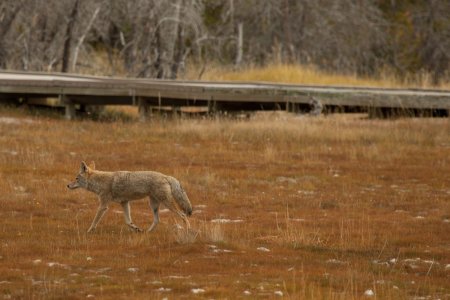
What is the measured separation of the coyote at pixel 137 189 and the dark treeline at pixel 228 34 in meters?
22.7

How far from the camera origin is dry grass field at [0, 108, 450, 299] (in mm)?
10375

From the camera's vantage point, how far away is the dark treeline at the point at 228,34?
3828 cm

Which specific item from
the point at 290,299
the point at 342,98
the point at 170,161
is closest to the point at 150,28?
the point at 342,98

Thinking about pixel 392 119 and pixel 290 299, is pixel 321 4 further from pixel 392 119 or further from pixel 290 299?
pixel 290 299

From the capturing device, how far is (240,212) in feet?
51.1

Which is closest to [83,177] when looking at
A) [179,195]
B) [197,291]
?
[179,195]

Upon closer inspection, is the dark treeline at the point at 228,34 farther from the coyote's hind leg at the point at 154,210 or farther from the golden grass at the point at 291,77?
the coyote's hind leg at the point at 154,210

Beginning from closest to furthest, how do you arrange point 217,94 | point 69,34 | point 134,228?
point 134,228
point 217,94
point 69,34

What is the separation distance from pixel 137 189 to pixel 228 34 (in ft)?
118

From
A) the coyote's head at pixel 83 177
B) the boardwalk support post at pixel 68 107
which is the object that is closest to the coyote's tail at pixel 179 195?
the coyote's head at pixel 83 177

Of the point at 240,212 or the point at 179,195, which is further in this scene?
the point at 240,212

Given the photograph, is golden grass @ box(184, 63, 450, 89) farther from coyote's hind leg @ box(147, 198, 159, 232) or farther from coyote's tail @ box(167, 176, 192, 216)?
coyote's tail @ box(167, 176, 192, 216)

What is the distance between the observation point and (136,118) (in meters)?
29.3

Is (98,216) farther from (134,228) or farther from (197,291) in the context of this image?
(197,291)
